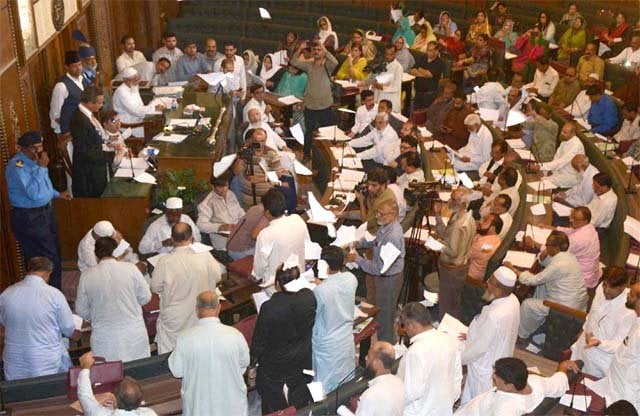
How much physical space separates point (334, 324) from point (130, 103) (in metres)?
5.21

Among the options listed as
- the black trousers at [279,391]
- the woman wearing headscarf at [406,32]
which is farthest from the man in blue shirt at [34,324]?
the woman wearing headscarf at [406,32]

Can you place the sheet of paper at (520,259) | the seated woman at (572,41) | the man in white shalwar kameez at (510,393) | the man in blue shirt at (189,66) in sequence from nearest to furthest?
1. the man in white shalwar kameez at (510,393)
2. the sheet of paper at (520,259)
3. the man in blue shirt at (189,66)
4. the seated woman at (572,41)

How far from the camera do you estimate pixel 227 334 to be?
5.49 m

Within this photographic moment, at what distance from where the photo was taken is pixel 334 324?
6320mm

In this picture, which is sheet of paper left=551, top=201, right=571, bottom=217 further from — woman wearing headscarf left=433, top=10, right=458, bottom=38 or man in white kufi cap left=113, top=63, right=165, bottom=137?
woman wearing headscarf left=433, top=10, right=458, bottom=38

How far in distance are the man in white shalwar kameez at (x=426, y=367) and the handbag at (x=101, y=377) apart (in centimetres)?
177

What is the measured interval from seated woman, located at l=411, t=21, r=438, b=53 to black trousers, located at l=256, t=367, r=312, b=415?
977 cm

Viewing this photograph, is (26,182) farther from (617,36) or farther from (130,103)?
(617,36)

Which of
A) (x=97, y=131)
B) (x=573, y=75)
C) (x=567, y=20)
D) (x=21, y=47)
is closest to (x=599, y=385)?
(x=97, y=131)

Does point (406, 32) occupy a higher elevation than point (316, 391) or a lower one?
lower

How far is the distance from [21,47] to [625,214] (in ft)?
20.6

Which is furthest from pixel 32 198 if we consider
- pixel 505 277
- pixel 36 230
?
pixel 505 277

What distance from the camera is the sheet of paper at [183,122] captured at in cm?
1033

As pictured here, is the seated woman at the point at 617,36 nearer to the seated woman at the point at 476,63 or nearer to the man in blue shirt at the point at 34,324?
the seated woman at the point at 476,63
